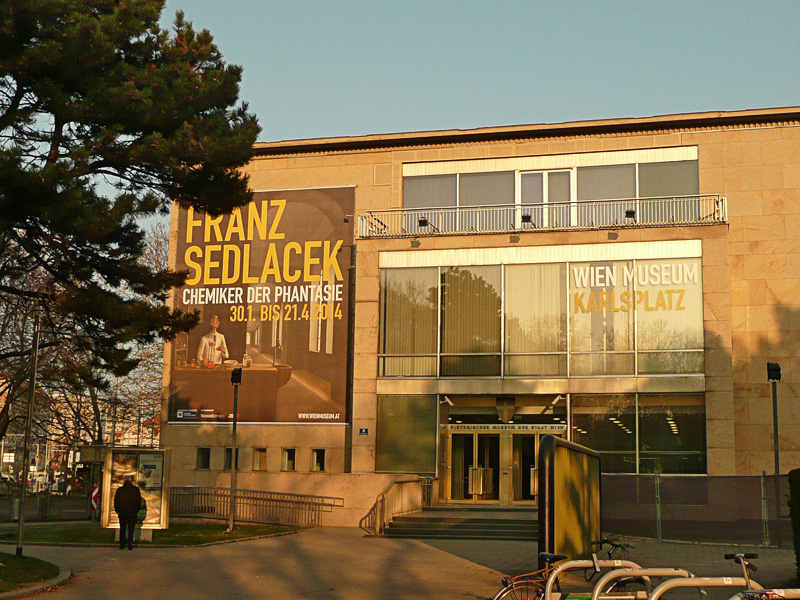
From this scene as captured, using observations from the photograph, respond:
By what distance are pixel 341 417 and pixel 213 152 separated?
59.4ft

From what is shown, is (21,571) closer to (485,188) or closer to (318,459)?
(318,459)

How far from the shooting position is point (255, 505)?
94.2 ft

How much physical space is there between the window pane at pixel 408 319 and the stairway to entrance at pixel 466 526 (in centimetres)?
659

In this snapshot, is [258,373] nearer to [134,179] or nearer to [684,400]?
[684,400]

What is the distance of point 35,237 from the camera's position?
1747 centimetres

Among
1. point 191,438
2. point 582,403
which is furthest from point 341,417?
point 582,403

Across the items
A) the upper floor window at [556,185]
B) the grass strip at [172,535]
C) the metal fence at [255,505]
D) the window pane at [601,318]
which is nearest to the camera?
the grass strip at [172,535]

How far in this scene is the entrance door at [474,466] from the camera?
1270 inches

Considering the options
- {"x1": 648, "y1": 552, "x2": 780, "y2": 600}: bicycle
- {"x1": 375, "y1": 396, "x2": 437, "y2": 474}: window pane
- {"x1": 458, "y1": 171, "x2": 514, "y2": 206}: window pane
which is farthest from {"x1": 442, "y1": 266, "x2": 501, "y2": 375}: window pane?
{"x1": 648, "y1": 552, "x2": 780, "y2": 600}: bicycle

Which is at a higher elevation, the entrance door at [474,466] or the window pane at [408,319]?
the window pane at [408,319]

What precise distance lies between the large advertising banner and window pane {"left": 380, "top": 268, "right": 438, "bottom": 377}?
2099 mm

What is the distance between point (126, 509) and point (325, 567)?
17.4 ft

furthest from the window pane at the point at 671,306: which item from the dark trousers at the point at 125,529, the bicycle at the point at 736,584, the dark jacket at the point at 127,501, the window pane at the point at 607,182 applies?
the bicycle at the point at 736,584

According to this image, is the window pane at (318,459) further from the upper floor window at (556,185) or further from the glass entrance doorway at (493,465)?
the upper floor window at (556,185)
